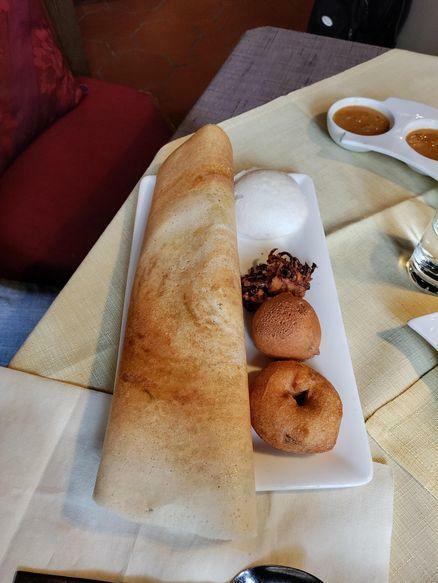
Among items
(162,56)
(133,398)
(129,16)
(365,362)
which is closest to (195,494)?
(133,398)

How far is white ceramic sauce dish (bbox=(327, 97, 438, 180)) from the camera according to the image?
901 mm

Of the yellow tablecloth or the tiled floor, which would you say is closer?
the yellow tablecloth

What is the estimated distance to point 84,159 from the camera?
120cm

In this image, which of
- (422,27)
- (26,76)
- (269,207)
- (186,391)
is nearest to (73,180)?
(26,76)

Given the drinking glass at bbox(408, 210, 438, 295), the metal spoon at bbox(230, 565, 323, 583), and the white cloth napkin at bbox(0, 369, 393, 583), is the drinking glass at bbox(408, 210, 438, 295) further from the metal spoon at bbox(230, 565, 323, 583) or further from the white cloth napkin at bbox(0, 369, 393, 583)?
the metal spoon at bbox(230, 565, 323, 583)

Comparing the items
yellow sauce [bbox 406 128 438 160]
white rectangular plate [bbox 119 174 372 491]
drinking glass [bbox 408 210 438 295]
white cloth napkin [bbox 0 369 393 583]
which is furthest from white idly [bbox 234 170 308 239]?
white cloth napkin [bbox 0 369 393 583]

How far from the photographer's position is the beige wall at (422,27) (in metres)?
1.87

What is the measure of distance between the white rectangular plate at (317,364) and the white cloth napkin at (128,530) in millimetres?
27

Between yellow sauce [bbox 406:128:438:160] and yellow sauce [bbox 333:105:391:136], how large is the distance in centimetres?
6

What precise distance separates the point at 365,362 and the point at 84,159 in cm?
91

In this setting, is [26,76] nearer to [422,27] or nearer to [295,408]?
→ [295,408]

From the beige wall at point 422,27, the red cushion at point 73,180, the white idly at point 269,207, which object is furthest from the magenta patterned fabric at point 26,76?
the beige wall at point 422,27

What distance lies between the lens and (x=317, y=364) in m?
0.63

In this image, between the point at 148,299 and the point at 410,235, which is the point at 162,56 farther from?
the point at 148,299
